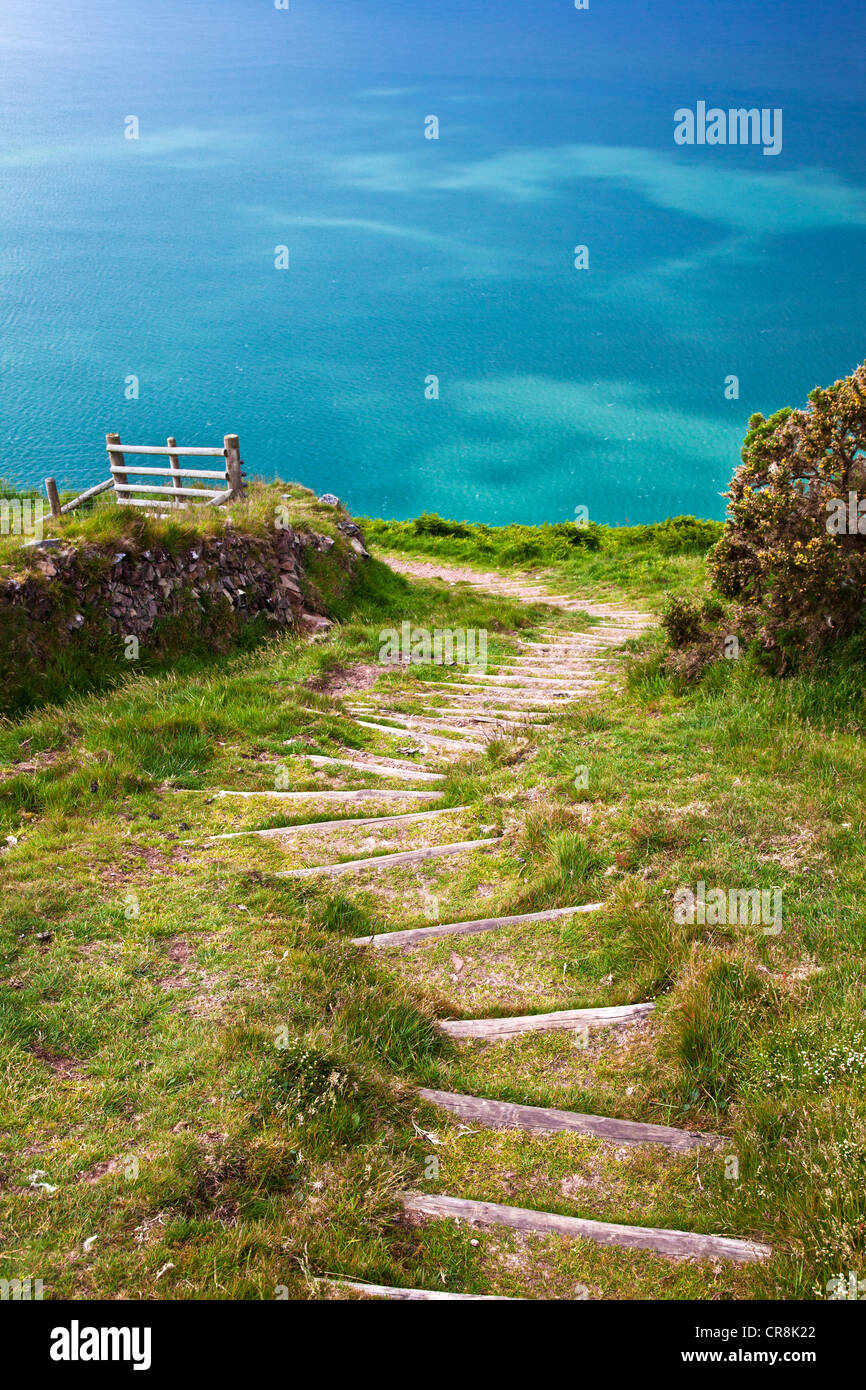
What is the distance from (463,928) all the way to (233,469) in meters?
15.4

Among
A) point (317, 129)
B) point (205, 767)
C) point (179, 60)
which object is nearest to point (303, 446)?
point (205, 767)

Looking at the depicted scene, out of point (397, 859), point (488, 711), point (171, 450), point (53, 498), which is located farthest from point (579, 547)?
point (397, 859)

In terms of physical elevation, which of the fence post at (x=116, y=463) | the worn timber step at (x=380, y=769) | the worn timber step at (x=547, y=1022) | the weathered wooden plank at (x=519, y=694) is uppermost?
the fence post at (x=116, y=463)

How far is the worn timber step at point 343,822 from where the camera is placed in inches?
350

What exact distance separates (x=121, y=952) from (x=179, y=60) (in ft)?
448

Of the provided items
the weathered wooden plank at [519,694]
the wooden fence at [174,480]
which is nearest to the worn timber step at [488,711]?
the weathered wooden plank at [519,694]

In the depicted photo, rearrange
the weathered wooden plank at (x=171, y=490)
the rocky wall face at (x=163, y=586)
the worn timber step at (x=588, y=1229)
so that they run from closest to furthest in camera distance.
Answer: the worn timber step at (x=588, y=1229), the rocky wall face at (x=163, y=586), the weathered wooden plank at (x=171, y=490)

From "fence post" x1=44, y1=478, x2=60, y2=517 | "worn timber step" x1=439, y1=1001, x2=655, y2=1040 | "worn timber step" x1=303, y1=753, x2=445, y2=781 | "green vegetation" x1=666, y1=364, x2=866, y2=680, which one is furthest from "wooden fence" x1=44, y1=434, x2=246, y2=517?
"worn timber step" x1=439, y1=1001, x2=655, y2=1040

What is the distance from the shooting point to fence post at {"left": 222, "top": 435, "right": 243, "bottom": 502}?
65.0 ft

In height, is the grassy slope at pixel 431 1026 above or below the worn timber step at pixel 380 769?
below

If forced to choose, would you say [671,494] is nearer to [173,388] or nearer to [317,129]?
[173,388]

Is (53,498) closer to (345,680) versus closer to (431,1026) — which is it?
(345,680)

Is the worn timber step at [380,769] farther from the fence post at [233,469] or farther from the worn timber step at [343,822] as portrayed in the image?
the fence post at [233,469]

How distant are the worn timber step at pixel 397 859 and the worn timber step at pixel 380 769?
178 centimetres
